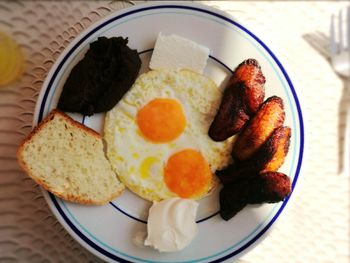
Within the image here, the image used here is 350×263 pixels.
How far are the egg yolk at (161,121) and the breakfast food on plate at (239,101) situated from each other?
131mm

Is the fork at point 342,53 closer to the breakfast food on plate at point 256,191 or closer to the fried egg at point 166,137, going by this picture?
the breakfast food on plate at point 256,191

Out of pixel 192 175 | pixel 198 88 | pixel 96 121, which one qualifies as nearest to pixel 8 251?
pixel 96 121

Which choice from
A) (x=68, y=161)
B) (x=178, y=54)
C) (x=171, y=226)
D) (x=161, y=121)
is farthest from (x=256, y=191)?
(x=68, y=161)

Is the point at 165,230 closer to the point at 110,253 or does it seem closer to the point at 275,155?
the point at 110,253

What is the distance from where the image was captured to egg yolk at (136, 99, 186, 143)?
5.27 feet

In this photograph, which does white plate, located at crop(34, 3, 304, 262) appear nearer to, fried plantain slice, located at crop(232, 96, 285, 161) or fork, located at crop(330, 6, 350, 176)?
fried plantain slice, located at crop(232, 96, 285, 161)

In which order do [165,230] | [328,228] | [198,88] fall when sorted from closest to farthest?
1. [165,230]
2. [198,88]
3. [328,228]

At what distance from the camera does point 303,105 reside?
5.42 ft

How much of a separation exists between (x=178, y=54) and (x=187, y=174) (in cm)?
47

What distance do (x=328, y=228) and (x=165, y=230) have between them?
727 millimetres

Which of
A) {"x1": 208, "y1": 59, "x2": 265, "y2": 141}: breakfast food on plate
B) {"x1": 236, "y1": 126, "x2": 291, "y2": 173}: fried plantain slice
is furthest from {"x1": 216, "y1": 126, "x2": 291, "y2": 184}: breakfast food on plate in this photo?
{"x1": 208, "y1": 59, "x2": 265, "y2": 141}: breakfast food on plate

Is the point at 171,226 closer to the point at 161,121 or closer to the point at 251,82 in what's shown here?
the point at 161,121

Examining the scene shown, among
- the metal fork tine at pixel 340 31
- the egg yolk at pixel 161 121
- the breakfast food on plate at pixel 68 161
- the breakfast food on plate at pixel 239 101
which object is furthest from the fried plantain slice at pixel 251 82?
the breakfast food on plate at pixel 68 161

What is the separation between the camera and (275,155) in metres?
1.56
